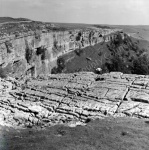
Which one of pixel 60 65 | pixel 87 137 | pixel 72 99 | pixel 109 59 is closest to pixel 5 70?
pixel 60 65

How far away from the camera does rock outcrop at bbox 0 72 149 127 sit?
15328 mm

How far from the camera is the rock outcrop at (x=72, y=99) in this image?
50.3 ft

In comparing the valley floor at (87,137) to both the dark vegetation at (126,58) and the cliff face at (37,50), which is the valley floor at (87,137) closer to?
the cliff face at (37,50)

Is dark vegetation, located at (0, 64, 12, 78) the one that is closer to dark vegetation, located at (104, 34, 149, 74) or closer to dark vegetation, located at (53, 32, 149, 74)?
dark vegetation, located at (53, 32, 149, 74)

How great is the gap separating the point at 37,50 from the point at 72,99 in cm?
2930

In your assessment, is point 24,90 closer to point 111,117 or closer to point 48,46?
point 111,117

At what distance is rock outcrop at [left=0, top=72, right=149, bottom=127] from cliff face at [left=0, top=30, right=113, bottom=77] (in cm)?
1518

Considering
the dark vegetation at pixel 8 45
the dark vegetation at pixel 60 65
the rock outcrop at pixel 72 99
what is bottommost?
the dark vegetation at pixel 60 65

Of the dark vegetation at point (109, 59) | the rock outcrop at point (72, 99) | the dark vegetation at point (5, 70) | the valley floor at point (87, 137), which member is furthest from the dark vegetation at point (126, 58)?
the valley floor at point (87, 137)

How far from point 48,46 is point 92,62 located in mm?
14907

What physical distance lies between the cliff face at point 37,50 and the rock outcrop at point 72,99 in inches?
598

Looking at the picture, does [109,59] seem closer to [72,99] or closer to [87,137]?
Result: [72,99]

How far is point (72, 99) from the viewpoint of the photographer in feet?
57.1

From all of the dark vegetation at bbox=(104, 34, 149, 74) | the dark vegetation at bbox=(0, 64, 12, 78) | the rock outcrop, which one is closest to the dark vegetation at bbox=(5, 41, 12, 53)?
the dark vegetation at bbox=(0, 64, 12, 78)
